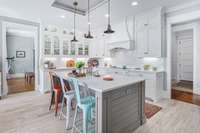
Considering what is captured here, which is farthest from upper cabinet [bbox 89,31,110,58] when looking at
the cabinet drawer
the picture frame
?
the picture frame

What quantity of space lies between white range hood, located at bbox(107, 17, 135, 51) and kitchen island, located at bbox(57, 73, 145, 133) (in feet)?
8.22

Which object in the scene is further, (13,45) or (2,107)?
(13,45)

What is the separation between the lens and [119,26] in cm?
509

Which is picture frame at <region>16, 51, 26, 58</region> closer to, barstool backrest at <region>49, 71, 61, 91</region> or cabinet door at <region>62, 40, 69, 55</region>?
cabinet door at <region>62, 40, 69, 55</region>

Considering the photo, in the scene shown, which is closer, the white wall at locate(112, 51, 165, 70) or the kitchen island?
the kitchen island

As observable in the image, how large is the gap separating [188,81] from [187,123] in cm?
505

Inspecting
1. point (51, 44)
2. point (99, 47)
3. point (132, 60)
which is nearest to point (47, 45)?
point (51, 44)

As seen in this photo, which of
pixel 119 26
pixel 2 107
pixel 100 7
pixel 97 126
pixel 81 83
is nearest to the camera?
pixel 97 126

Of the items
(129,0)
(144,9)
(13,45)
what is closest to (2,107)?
(129,0)

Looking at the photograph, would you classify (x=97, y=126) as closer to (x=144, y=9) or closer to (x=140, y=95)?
(x=140, y=95)

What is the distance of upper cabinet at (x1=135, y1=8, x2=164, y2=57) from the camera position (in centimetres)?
397

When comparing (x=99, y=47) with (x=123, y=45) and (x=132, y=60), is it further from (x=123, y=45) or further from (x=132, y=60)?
(x=132, y=60)

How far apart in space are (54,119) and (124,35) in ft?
12.2

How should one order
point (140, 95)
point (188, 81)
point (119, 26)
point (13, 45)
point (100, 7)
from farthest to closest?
point (13, 45), point (188, 81), point (119, 26), point (100, 7), point (140, 95)
